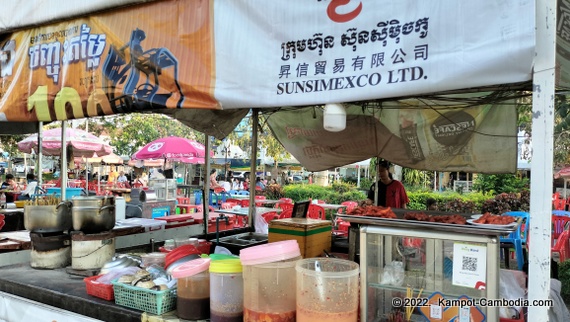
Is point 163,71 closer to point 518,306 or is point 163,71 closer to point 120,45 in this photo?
point 120,45

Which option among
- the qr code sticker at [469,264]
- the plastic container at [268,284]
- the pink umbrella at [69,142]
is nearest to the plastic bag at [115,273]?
the plastic container at [268,284]

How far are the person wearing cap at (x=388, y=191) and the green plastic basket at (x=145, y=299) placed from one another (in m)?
3.99

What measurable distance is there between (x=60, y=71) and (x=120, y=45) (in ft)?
2.17

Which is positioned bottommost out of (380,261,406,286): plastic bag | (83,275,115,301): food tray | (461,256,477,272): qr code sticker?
(83,275,115,301): food tray

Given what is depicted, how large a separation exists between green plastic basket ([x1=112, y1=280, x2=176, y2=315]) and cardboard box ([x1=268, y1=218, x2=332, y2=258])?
49.8 inches

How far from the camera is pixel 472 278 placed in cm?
195

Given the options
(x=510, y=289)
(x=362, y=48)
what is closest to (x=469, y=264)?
(x=510, y=289)

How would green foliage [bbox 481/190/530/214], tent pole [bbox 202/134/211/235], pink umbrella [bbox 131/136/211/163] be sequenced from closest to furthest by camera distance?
1. tent pole [bbox 202/134/211/235]
2. green foliage [bbox 481/190/530/214]
3. pink umbrella [bbox 131/136/211/163]

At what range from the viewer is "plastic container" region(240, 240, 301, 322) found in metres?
2.14

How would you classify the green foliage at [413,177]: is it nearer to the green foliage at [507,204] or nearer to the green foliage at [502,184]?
the green foliage at [502,184]

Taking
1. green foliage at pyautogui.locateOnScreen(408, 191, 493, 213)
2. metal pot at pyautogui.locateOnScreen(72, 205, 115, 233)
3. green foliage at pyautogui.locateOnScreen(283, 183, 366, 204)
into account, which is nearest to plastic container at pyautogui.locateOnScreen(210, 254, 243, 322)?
metal pot at pyautogui.locateOnScreen(72, 205, 115, 233)

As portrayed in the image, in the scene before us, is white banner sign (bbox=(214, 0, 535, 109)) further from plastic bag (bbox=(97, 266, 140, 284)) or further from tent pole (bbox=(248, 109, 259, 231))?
tent pole (bbox=(248, 109, 259, 231))

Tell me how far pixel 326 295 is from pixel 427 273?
678 mm

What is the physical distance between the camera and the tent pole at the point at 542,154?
172cm
